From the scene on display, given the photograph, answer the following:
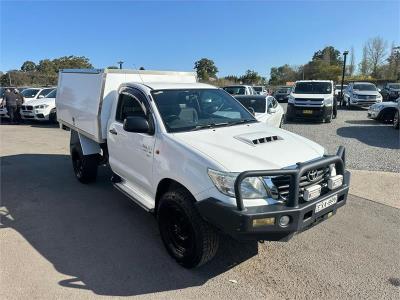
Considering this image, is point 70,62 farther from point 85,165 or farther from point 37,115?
point 85,165

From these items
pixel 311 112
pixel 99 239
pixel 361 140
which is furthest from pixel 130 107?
pixel 311 112

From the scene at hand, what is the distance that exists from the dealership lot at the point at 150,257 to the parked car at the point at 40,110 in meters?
10.7

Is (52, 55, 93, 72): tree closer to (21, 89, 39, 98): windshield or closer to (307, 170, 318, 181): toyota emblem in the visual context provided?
(21, 89, 39, 98): windshield

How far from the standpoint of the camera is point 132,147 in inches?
179

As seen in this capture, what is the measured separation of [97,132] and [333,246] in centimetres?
380

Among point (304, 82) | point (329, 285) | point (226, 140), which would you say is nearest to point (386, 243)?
point (329, 285)

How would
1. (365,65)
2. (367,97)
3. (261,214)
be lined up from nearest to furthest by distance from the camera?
(261,214) → (367,97) → (365,65)

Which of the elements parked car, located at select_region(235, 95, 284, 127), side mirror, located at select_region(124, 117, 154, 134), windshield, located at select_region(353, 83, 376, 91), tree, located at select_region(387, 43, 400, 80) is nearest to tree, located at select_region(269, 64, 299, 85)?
tree, located at select_region(387, 43, 400, 80)

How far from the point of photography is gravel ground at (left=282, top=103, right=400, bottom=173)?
817cm

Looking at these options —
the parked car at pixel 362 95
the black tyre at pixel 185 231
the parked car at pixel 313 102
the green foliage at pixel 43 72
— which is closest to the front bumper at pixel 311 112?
the parked car at pixel 313 102

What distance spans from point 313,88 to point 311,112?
1.87 meters

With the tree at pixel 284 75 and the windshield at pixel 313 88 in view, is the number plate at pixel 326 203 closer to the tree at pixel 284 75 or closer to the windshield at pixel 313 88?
the windshield at pixel 313 88

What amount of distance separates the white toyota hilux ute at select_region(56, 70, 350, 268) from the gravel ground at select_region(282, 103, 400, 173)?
4635mm

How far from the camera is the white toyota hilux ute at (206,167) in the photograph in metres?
3.07
